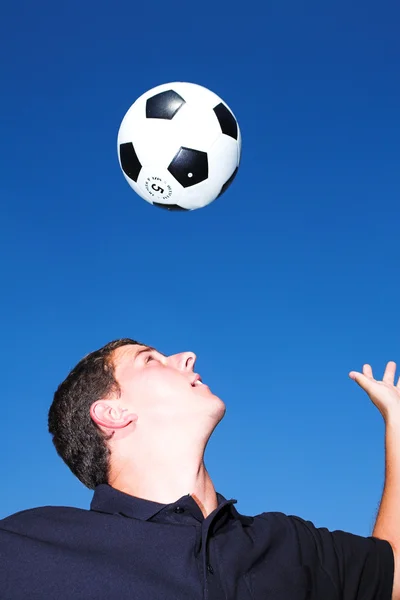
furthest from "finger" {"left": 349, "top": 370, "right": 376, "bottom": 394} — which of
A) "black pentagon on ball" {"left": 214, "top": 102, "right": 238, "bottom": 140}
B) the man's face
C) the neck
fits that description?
"black pentagon on ball" {"left": 214, "top": 102, "right": 238, "bottom": 140}

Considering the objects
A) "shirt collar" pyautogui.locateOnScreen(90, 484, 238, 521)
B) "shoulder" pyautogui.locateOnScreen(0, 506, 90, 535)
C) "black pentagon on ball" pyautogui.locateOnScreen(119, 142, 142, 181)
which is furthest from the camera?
"black pentagon on ball" pyautogui.locateOnScreen(119, 142, 142, 181)

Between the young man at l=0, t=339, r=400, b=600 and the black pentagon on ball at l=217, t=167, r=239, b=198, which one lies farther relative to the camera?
the black pentagon on ball at l=217, t=167, r=239, b=198

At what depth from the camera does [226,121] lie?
6820 millimetres

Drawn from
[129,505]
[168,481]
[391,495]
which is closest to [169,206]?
[168,481]

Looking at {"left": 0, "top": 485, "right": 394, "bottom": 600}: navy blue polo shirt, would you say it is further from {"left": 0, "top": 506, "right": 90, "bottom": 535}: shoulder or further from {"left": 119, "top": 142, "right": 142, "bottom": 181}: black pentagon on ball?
{"left": 119, "top": 142, "right": 142, "bottom": 181}: black pentagon on ball

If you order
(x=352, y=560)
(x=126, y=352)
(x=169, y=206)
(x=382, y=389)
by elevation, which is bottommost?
(x=352, y=560)

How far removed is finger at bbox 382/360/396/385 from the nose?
55.6 inches

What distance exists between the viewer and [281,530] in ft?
13.7

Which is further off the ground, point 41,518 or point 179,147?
point 179,147

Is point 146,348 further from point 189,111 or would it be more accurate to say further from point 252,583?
point 189,111

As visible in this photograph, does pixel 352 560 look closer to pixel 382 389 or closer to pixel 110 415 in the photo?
pixel 382 389

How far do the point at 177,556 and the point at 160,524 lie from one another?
0.82 ft

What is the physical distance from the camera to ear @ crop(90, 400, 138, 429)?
4.49 meters

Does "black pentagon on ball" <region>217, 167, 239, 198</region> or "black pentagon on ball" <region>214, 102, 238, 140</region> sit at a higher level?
"black pentagon on ball" <region>214, 102, 238, 140</region>
